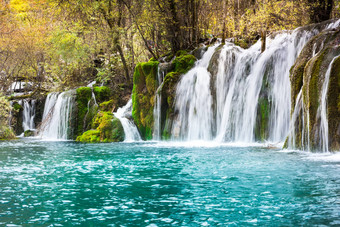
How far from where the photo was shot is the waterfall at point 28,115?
95.2ft

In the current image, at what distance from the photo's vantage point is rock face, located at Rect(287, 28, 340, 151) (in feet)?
36.0

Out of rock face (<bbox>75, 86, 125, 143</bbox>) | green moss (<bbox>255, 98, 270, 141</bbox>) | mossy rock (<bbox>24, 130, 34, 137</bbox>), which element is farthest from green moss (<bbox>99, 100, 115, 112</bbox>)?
green moss (<bbox>255, 98, 270, 141</bbox>)

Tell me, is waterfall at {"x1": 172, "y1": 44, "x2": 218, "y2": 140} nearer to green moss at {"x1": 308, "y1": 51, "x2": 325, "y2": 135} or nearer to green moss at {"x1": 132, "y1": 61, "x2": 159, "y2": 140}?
green moss at {"x1": 132, "y1": 61, "x2": 159, "y2": 140}

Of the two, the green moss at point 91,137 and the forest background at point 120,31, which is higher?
the forest background at point 120,31

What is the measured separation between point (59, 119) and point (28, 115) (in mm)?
5384

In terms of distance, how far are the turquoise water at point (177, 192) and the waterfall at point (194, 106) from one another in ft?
26.2

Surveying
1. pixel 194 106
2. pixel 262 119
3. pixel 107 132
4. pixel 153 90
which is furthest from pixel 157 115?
pixel 262 119

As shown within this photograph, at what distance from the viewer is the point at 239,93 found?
17828 millimetres

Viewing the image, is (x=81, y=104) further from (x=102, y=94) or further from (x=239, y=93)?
(x=239, y=93)

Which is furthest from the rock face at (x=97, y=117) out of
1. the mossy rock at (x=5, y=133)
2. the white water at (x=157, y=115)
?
the mossy rock at (x=5, y=133)

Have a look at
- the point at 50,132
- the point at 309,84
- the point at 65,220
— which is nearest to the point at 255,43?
the point at 309,84

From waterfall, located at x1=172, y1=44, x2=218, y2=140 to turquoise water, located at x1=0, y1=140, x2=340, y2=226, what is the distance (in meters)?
7.99

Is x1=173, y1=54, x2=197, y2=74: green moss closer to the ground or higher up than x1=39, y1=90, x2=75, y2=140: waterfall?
higher up

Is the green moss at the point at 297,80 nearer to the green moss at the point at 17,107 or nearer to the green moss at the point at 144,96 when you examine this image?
the green moss at the point at 144,96
